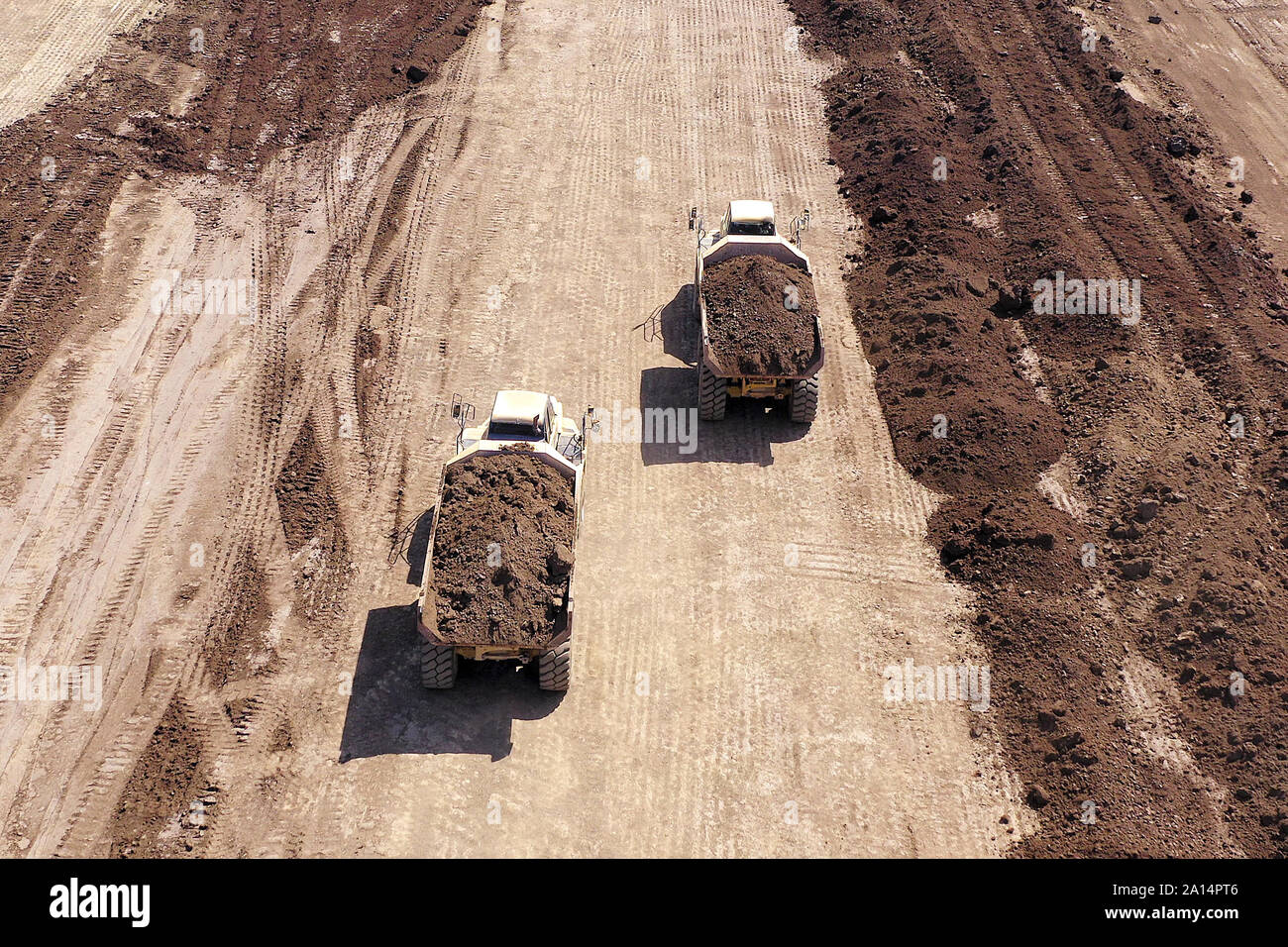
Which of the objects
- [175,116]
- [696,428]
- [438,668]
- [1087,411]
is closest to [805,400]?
[696,428]

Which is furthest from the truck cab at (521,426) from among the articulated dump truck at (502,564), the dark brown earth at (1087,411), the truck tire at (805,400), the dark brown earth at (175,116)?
the dark brown earth at (175,116)

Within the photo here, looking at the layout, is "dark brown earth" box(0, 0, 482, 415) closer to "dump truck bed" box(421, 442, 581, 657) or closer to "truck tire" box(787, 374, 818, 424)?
"dump truck bed" box(421, 442, 581, 657)

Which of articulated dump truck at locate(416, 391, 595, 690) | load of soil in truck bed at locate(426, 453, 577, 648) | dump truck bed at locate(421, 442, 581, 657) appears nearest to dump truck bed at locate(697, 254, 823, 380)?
articulated dump truck at locate(416, 391, 595, 690)

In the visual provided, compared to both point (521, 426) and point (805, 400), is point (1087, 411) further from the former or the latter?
point (521, 426)

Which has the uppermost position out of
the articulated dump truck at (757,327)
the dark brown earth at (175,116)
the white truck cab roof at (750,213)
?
the dark brown earth at (175,116)

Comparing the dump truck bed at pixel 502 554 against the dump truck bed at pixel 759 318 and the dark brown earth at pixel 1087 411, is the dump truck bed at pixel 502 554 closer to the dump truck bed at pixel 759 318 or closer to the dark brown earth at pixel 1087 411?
the dump truck bed at pixel 759 318
